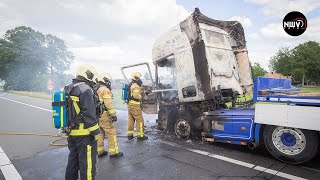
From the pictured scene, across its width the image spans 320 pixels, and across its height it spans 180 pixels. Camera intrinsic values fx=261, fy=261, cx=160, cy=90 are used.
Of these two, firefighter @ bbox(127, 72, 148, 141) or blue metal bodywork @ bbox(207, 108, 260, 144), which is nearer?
blue metal bodywork @ bbox(207, 108, 260, 144)

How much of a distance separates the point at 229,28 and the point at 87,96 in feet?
17.5

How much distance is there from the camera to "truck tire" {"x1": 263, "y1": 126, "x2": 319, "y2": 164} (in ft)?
14.8

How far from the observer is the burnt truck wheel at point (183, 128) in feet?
22.2

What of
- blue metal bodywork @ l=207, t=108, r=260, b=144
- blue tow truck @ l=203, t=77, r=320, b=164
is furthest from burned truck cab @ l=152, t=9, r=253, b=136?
blue tow truck @ l=203, t=77, r=320, b=164

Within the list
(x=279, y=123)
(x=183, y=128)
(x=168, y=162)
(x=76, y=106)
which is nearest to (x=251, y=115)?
(x=279, y=123)

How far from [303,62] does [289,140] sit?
151 feet

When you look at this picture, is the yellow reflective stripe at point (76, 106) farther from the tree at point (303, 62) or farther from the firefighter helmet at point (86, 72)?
the tree at point (303, 62)

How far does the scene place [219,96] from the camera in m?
6.54

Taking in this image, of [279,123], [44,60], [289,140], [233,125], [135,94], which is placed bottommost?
[289,140]

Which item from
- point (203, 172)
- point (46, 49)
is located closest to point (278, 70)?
point (46, 49)

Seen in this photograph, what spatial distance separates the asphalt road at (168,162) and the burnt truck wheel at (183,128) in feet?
0.74

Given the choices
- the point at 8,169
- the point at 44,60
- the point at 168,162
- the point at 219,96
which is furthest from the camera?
the point at 44,60

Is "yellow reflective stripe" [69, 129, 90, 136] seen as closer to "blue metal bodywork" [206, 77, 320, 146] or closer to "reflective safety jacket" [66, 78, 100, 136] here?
"reflective safety jacket" [66, 78, 100, 136]

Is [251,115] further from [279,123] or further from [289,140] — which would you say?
[289,140]
